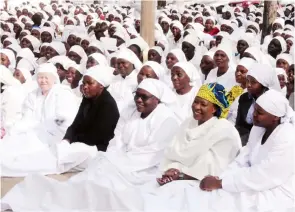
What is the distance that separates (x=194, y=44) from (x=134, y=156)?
5.18m

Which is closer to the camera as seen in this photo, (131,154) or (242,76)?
(131,154)

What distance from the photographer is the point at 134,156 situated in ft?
16.8

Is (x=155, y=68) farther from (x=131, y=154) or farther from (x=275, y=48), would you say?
(x=275, y=48)

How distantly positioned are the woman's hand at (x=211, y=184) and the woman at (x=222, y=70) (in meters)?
3.32

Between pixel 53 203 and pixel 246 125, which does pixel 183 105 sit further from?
pixel 53 203

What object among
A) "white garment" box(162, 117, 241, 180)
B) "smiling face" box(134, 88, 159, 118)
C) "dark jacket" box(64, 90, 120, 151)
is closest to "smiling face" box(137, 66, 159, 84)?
"dark jacket" box(64, 90, 120, 151)

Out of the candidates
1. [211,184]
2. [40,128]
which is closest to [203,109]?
[211,184]

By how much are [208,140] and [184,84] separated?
1.92 metres

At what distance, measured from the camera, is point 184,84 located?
6211 millimetres

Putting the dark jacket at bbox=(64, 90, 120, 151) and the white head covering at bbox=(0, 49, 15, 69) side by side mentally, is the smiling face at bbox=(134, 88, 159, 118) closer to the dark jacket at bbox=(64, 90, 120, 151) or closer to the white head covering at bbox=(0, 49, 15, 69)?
the dark jacket at bbox=(64, 90, 120, 151)

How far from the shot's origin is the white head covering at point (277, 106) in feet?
12.8

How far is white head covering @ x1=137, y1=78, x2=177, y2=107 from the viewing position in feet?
16.5

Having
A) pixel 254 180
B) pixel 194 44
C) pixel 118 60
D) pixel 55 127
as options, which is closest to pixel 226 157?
pixel 254 180

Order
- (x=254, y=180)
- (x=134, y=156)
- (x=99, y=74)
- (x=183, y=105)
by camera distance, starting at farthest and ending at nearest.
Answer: (x=183, y=105), (x=99, y=74), (x=134, y=156), (x=254, y=180)
